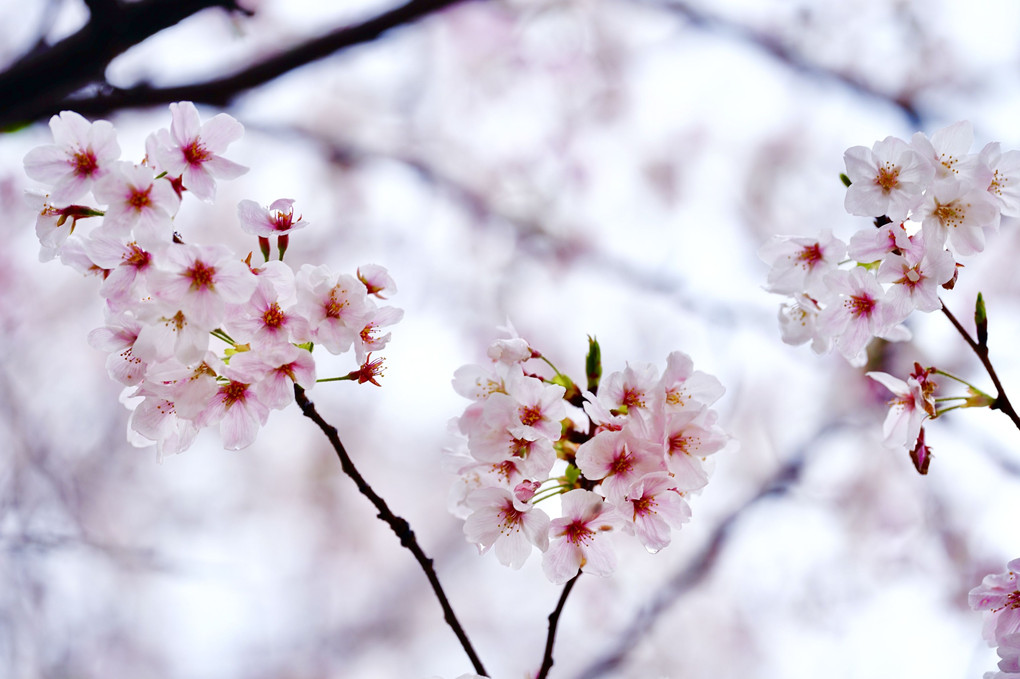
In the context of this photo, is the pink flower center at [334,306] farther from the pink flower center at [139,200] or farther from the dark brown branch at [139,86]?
the dark brown branch at [139,86]

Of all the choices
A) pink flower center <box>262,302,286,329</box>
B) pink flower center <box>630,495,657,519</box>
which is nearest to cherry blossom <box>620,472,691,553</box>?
pink flower center <box>630,495,657,519</box>

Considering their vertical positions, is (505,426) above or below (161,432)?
above

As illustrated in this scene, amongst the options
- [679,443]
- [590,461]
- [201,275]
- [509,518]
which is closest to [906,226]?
[679,443]

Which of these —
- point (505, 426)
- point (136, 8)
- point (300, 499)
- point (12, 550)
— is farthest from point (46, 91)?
point (300, 499)

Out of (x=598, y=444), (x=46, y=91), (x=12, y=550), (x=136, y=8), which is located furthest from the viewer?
(x=12, y=550)

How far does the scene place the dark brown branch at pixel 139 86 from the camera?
1.25m

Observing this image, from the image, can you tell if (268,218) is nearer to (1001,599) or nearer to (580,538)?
(580,538)

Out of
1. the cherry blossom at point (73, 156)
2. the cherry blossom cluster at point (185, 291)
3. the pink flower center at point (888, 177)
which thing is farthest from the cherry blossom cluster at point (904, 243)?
the cherry blossom at point (73, 156)

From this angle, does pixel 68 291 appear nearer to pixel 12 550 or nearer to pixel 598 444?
pixel 12 550

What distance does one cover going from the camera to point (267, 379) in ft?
2.81

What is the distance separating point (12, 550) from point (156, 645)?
128 cm

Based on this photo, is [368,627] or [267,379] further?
[368,627]

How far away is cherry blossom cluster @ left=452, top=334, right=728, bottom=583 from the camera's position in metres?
0.85

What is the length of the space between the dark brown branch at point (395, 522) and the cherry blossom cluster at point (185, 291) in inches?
3.4
